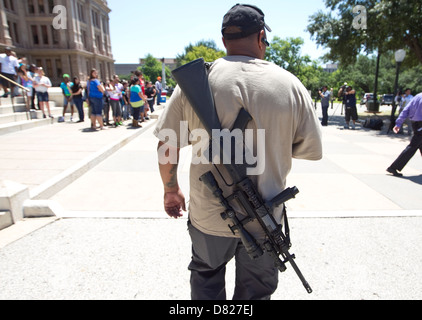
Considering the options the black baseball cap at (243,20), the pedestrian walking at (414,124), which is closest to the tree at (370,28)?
the pedestrian walking at (414,124)

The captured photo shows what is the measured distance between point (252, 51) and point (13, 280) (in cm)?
279

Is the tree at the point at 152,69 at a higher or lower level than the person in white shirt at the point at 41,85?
higher

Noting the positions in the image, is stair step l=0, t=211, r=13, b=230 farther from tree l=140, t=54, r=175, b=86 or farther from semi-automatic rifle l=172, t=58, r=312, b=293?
tree l=140, t=54, r=175, b=86

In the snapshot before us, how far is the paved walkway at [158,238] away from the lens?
2.56 metres

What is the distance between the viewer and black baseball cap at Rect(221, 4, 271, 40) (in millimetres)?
1552

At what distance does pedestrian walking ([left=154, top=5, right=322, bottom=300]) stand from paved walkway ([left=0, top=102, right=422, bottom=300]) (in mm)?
883

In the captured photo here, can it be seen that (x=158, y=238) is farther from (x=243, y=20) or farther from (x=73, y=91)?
(x=73, y=91)

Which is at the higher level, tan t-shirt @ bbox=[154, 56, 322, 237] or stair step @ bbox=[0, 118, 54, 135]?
tan t-shirt @ bbox=[154, 56, 322, 237]

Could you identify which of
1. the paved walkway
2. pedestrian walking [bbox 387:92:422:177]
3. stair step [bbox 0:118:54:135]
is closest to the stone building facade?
stair step [bbox 0:118:54:135]

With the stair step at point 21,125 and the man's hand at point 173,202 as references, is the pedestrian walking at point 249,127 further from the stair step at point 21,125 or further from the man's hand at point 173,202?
the stair step at point 21,125

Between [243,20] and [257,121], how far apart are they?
0.56m

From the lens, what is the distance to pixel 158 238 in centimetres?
335

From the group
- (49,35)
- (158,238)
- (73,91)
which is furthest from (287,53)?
(158,238)
